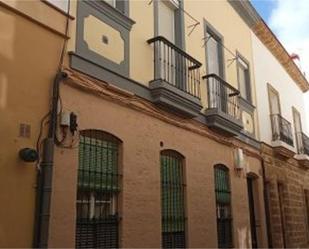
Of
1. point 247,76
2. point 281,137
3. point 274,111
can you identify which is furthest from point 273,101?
point 247,76

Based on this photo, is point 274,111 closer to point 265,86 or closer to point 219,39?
point 265,86

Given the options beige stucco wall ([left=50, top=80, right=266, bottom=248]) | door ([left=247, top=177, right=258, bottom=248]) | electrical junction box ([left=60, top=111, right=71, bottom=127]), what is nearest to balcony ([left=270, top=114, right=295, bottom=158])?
door ([left=247, top=177, right=258, bottom=248])

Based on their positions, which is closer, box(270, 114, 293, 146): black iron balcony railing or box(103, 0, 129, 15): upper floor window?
box(103, 0, 129, 15): upper floor window

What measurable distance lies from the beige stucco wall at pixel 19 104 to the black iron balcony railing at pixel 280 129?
1005 centimetres

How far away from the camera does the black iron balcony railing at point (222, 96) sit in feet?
34.0

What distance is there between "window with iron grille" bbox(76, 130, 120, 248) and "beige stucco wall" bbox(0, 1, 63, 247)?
99 cm

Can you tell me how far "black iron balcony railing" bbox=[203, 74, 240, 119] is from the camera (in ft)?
34.0

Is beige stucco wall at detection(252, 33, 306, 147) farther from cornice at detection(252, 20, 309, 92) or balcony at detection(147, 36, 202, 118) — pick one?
balcony at detection(147, 36, 202, 118)

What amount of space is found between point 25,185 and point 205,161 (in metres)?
5.03

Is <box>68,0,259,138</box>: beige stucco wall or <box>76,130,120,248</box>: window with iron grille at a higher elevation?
<box>68,0,259,138</box>: beige stucco wall

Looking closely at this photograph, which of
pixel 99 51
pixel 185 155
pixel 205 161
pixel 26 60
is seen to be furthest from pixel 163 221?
pixel 26 60

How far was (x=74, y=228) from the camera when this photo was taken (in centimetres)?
598

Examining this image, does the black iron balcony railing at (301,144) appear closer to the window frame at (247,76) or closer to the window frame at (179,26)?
the window frame at (247,76)

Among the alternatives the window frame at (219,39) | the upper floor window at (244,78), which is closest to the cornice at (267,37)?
the upper floor window at (244,78)
